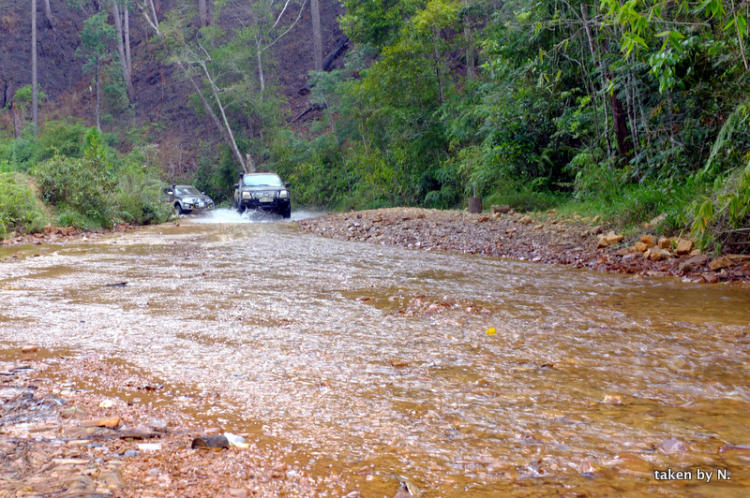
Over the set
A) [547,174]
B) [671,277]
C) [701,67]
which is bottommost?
[671,277]

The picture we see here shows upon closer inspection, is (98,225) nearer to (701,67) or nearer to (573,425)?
(701,67)

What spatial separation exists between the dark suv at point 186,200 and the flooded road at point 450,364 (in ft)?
58.9

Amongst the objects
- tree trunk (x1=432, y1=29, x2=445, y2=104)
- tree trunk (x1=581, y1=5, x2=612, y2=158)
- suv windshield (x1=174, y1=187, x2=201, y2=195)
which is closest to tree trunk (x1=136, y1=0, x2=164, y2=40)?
suv windshield (x1=174, y1=187, x2=201, y2=195)

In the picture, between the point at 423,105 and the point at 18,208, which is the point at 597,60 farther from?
the point at 18,208

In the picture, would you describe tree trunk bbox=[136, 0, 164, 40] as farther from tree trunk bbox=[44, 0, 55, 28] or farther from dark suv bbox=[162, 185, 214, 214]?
dark suv bbox=[162, 185, 214, 214]

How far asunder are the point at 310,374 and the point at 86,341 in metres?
1.74

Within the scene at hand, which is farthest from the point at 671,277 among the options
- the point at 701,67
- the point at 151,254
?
the point at 151,254

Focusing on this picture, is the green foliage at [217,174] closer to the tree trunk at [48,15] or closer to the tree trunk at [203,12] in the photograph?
the tree trunk at [203,12]

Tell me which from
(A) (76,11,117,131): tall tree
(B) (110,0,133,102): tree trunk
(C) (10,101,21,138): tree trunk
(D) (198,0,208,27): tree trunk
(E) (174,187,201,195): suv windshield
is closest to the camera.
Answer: (E) (174,187,201,195): suv windshield

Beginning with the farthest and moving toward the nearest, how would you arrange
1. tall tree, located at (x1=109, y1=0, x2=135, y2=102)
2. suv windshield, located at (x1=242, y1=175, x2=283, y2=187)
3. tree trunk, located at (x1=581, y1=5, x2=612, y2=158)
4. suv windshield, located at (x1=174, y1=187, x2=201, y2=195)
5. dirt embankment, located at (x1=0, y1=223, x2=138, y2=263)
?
tall tree, located at (x1=109, y1=0, x2=135, y2=102), suv windshield, located at (x1=174, y1=187, x2=201, y2=195), suv windshield, located at (x1=242, y1=175, x2=283, y2=187), dirt embankment, located at (x1=0, y1=223, x2=138, y2=263), tree trunk, located at (x1=581, y1=5, x2=612, y2=158)

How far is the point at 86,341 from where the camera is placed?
12.9 feet

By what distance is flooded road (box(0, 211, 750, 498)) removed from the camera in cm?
220

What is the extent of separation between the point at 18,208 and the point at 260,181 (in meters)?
8.52

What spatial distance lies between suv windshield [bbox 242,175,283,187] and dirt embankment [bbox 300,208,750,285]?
5.92 meters
